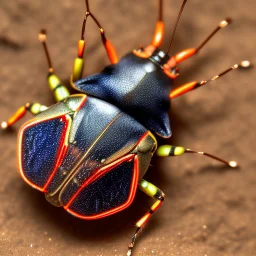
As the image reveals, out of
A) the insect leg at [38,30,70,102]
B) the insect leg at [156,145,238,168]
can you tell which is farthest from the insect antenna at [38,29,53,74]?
the insect leg at [156,145,238,168]

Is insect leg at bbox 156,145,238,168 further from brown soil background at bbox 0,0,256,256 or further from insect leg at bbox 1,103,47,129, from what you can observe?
insect leg at bbox 1,103,47,129

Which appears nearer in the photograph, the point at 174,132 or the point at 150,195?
the point at 150,195

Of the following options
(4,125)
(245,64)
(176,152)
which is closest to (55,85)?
(4,125)

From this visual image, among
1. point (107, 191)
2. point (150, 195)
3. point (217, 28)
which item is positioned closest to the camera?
point (107, 191)

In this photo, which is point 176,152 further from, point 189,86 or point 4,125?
point 4,125

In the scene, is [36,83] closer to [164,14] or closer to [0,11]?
[0,11]

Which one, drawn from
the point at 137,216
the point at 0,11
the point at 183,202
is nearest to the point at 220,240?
the point at 183,202

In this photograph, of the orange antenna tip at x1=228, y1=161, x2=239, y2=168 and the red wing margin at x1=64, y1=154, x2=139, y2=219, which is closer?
the red wing margin at x1=64, y1=154, x2=139, y2=219
